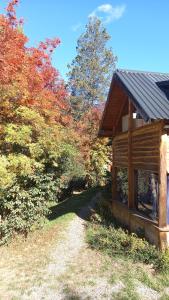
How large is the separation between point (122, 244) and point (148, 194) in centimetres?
447

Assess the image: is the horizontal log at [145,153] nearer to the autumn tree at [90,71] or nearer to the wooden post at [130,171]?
the wooden post at [130,171]

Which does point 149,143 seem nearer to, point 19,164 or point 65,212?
point 19,164

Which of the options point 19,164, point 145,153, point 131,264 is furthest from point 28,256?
point 145,153

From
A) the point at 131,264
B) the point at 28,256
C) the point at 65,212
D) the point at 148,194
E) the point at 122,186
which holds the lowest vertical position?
the point at 28,256

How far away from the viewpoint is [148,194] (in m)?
16.2

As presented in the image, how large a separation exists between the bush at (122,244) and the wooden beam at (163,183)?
105cm

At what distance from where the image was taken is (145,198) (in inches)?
638

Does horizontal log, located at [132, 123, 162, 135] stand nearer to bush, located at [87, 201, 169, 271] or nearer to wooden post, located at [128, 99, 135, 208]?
wooden post, located at [128, 99, 135, 208]

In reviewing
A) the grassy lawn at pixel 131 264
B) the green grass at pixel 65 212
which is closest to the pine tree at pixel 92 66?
the green grass at pixel 65 212

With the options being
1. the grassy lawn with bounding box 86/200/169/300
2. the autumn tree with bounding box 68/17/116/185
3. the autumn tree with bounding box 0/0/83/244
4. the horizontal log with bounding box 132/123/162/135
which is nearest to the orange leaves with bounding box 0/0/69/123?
the autumn tree with bounding box 0/0/83/244

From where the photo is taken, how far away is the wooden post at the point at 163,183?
36.9ft

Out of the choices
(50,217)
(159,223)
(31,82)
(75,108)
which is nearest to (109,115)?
(31,82)

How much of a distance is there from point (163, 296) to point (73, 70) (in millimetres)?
30728

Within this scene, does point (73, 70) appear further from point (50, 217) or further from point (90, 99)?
point (50, 217)
